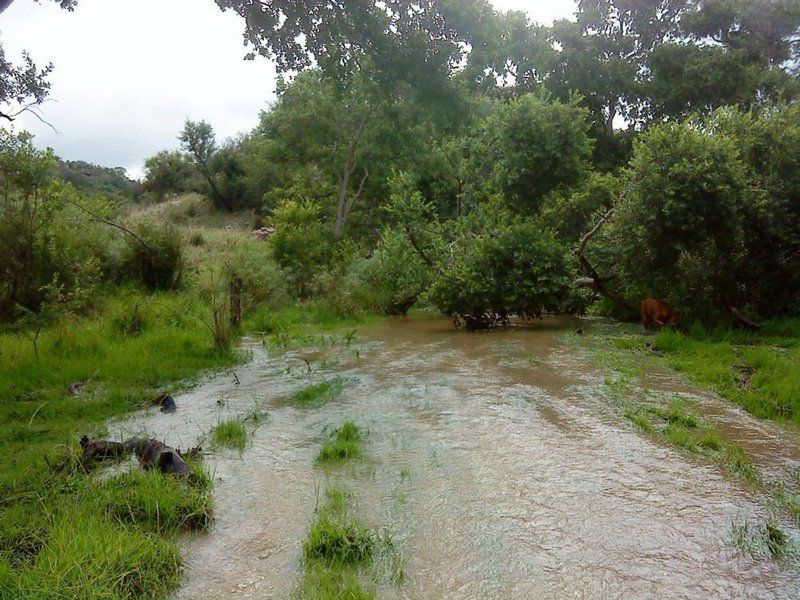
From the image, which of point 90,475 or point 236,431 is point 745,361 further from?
point 90,475

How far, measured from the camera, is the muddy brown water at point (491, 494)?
9.95ft

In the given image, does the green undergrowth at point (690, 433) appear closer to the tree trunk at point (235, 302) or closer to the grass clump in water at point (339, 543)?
the grass clump in water at point (339, 543)

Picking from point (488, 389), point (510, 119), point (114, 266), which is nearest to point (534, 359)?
point (488, 389)

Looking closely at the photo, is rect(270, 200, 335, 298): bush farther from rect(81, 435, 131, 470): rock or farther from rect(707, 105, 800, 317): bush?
rect(81, 435, 131, 470): rock

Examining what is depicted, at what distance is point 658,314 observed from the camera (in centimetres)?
1127

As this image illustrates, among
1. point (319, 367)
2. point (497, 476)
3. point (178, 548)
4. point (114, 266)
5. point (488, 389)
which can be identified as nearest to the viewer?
point (178, 548)

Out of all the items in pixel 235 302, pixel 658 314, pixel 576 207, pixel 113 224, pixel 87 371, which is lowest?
pixel 658 314

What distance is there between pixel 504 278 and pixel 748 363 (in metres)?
6.02

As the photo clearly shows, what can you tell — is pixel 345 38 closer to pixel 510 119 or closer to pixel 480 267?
pixel 480 267

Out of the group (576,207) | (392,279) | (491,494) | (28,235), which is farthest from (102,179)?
(491,494)

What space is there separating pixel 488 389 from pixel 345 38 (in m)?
6.27

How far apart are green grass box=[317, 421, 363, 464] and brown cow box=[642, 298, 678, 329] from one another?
786 centimetres

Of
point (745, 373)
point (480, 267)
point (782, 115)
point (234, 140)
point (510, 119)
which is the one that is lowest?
point (745, 373)

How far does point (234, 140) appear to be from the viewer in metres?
39.3
